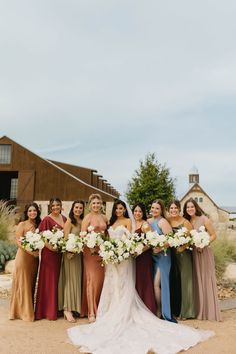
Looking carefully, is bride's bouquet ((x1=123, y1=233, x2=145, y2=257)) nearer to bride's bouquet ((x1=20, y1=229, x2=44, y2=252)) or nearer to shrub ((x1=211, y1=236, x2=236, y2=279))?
bride's bouquet ((x1=20, y1=229, x2=44, y2=252))

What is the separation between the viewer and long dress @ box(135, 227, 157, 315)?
20.0 feet

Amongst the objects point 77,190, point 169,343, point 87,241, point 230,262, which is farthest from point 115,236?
point 77,190

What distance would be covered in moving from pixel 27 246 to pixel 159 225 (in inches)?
85.4

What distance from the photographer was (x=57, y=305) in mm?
6254

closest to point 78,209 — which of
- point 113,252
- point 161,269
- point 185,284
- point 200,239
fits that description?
point 113,252

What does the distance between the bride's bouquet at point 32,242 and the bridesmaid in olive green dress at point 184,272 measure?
7.28 ft

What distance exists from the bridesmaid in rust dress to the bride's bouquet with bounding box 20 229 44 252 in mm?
717


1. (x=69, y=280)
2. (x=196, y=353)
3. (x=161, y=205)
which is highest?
(x=161, y=205)

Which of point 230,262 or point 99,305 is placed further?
point 230,262

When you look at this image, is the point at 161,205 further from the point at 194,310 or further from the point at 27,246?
the point at 27,246

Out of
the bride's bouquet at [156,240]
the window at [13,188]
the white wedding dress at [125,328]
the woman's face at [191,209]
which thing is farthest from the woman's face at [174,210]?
the window at [13,188]

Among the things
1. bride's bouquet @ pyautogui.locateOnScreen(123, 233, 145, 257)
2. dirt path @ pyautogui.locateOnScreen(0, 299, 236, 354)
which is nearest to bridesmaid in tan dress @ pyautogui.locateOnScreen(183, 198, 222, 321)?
dirt path @ pyautogui.locateOnScreen(0, 299, 236, 354)

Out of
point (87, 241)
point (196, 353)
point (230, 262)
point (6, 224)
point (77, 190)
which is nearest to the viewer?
point (196, 353)

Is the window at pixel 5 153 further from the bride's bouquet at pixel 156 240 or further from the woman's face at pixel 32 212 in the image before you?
the bride's bouquet at pixel 156 240
